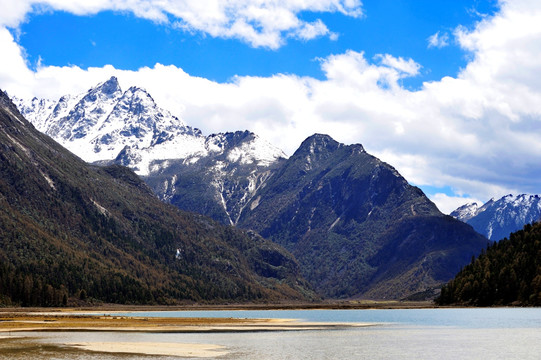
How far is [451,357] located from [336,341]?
30798mm

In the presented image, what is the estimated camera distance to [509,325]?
150m

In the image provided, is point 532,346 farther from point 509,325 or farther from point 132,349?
point 132,349

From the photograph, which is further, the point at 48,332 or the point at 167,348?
the point at 48,332

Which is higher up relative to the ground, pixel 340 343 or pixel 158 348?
pixel 340 343

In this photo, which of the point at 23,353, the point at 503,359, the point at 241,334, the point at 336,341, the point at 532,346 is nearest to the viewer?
the point at 503,359

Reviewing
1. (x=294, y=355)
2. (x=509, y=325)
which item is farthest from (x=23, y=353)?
(x=509, y=325)

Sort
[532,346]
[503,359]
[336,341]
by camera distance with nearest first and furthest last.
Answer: [503,359] → [532,346] → [336,341]

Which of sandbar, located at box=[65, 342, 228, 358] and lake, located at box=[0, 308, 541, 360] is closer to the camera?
lake, located at box=[0, 308, 541, 360]

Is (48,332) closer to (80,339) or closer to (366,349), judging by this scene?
(80,339)

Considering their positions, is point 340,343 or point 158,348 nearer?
point 158,348

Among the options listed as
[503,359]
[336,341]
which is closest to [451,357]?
[503,359]

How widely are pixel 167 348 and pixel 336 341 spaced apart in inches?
1224

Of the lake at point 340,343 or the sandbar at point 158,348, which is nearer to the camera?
the lake at point 340,343

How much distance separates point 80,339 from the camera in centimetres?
12344
